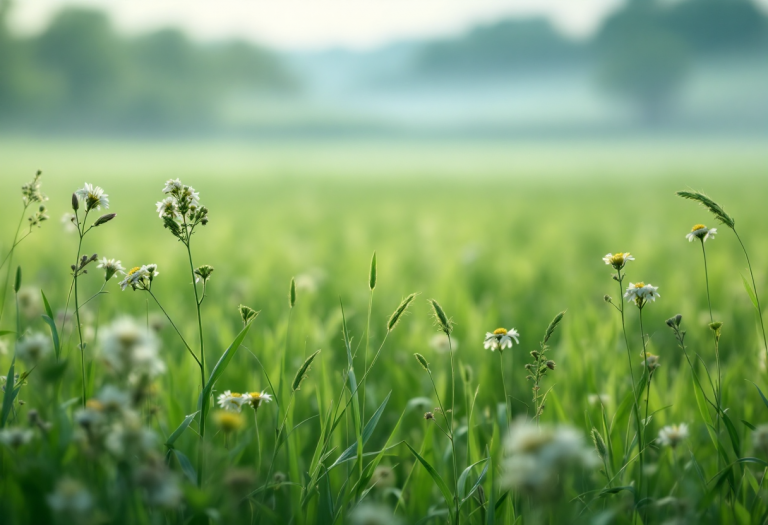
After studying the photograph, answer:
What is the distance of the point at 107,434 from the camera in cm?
91

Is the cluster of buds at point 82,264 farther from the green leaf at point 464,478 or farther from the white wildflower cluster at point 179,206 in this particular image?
the green leaf at point 464,478

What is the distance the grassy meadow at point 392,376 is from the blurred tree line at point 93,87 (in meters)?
71.3

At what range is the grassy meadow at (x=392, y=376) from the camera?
1237 millimetres

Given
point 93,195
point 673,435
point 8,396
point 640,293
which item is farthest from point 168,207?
point 673,435

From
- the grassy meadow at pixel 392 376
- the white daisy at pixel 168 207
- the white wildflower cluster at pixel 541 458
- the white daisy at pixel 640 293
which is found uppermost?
the white daisy at pixel 168 207

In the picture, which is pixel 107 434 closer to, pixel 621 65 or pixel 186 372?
pixel 186 372

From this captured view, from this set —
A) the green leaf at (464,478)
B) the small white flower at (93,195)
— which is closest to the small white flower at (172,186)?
the small white flower at (93,195)

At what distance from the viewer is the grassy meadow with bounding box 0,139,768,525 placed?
1237 millimetres

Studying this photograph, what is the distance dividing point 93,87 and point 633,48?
247 feet

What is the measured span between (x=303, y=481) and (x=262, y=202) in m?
11.9

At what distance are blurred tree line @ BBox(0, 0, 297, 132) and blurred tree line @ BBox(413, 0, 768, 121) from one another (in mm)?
60017

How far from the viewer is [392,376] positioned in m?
2.95

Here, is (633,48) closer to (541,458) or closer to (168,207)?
(168,207)

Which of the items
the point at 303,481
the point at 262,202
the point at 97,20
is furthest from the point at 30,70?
the point at 303,481
